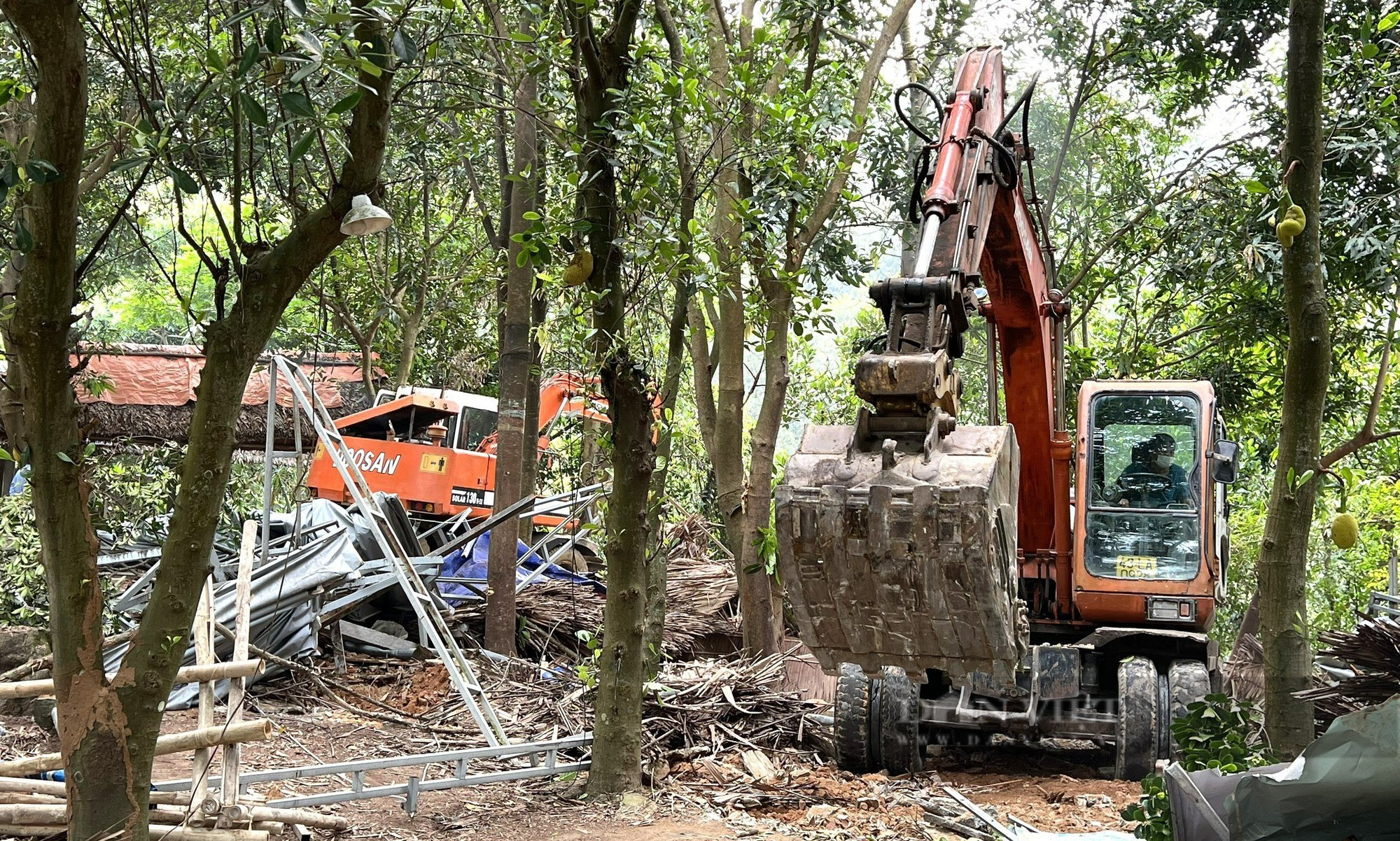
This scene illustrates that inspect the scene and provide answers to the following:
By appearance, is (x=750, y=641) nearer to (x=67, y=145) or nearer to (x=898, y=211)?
(x=898, y=211)

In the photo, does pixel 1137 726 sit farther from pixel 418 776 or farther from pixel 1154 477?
pixel 418 776

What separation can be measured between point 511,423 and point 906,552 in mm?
6547

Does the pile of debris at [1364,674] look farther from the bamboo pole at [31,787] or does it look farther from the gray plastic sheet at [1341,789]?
the bamboo pole at [31,787]

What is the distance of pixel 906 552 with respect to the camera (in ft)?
14.3

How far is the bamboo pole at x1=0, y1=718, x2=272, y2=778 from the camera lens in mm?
5426

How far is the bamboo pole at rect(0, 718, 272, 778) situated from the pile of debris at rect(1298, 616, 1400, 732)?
483cm

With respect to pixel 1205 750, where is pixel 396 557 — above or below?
above

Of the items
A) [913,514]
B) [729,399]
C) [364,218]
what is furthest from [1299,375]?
[729,399]

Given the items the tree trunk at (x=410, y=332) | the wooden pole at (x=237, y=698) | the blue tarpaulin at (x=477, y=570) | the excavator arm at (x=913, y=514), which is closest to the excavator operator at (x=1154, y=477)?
the excavator arm at (x=913, y=514)

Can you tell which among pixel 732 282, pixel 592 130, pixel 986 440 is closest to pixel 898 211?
pixel 732 282

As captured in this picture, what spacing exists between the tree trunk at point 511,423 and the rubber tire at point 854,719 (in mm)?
3010

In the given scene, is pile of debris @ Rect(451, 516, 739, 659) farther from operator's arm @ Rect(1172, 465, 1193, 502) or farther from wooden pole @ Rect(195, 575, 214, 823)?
wooden pole @ Rect(195, 575, 214, 823)

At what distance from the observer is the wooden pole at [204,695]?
5426mm

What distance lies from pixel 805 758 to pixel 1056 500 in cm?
258
